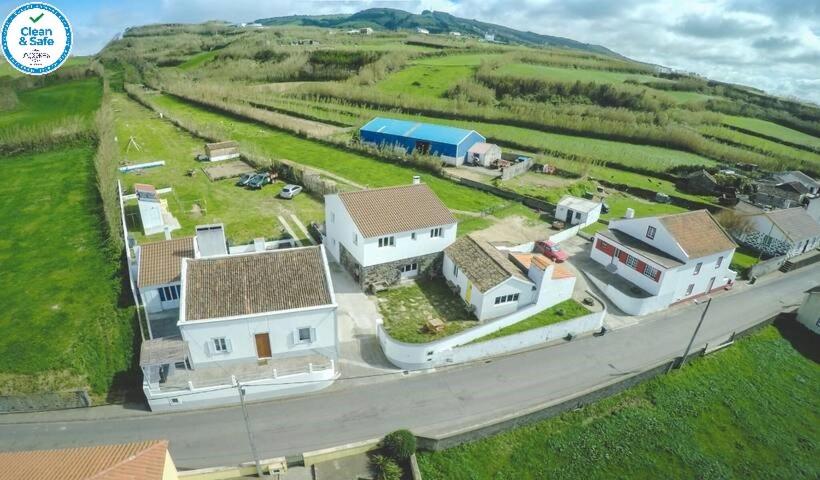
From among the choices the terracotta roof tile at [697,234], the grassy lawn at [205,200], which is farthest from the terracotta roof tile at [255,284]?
the terracotta roof tile at [697,234]

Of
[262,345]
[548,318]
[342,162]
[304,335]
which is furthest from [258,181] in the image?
[548,318]

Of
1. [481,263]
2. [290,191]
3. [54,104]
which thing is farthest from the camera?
[54,104]

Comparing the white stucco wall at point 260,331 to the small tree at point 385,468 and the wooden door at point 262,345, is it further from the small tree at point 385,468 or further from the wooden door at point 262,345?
the small tree at point 385,468

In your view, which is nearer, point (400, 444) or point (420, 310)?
point (400, 444)

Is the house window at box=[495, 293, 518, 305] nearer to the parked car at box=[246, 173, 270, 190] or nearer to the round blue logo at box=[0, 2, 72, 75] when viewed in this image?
the parked car at box=[246, 173, 270, 190]

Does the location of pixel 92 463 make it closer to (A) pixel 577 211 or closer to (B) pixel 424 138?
(A) pixel 577 211

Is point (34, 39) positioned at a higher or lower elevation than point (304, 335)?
higher
